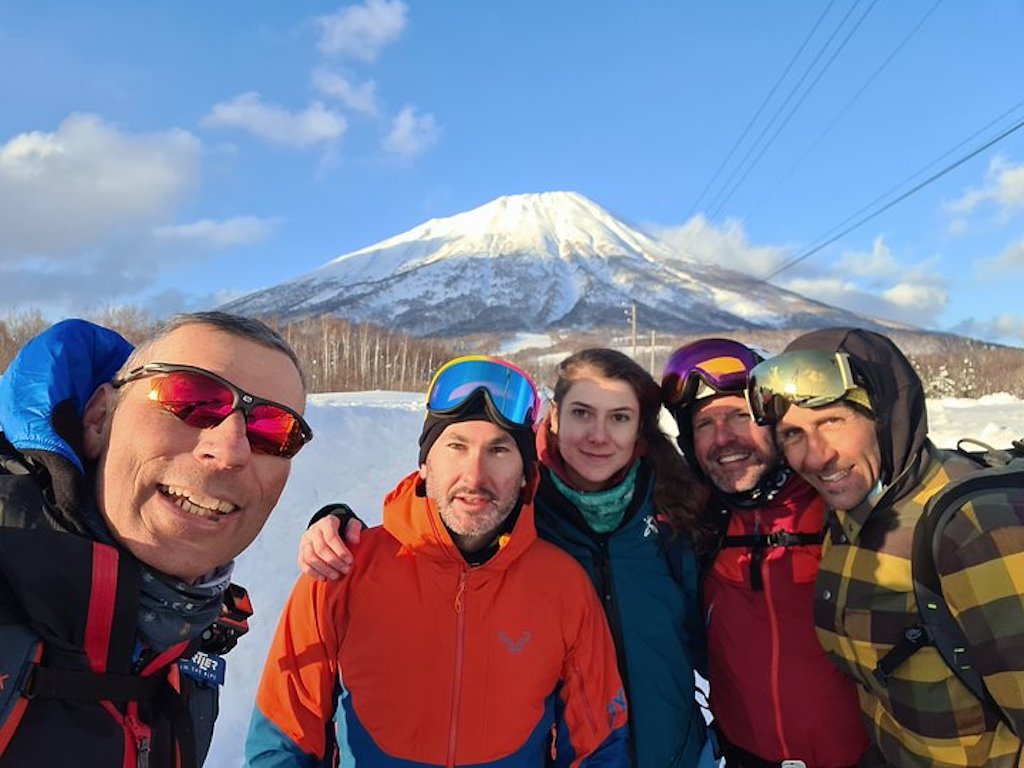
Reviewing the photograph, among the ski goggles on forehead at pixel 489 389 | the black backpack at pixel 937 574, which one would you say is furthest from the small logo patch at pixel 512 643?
the black backpack at pixel 937 574

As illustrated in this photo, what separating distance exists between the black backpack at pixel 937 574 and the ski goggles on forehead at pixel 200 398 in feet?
6.33

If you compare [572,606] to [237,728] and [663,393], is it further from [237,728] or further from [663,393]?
[237,728]

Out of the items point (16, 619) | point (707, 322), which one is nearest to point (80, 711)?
point (16, 619)

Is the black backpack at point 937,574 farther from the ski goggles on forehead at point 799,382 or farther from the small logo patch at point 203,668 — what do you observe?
the small logo patch at point 203,668

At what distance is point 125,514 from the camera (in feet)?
4.56

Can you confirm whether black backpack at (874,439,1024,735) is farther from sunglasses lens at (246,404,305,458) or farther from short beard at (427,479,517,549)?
sunglasses lens at (246,404,305,458)

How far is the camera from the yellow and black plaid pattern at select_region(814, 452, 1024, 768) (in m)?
1.71

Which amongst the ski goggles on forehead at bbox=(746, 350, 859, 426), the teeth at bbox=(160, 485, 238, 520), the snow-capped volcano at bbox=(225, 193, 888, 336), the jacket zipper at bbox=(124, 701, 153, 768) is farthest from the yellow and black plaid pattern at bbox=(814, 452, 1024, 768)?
the snow-capped volcano at bbox=(225, 193, 888, 336)

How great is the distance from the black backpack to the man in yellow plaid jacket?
0.03 m

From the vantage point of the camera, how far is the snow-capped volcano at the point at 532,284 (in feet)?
453

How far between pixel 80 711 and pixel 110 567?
0.98 ft

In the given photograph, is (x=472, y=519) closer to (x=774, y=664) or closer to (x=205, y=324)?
(x=205, y=324)

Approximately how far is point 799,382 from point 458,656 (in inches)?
62.0

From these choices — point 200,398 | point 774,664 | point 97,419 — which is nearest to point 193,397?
point 200,398
